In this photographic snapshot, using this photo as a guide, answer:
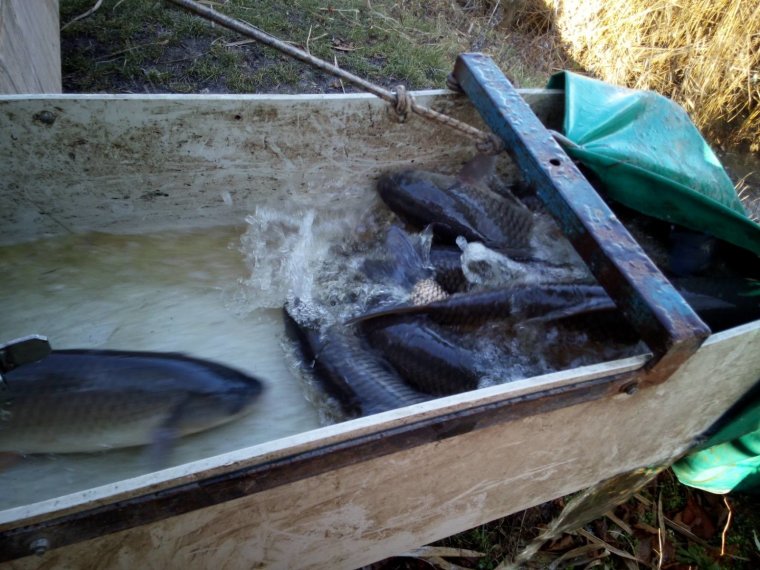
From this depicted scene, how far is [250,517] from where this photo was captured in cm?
153

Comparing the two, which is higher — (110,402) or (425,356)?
(425,356)

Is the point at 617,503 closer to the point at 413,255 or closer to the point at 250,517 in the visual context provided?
the point at 413,255

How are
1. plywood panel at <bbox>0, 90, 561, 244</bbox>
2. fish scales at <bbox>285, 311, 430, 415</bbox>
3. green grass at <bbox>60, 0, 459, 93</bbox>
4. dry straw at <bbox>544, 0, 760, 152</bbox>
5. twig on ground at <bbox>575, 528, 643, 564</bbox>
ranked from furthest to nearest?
dry straw at <bbox>544, 0, 760, 152</bbox> → green grass at <bbox>60, 0, 459, 93</bbox> → twig on ground at <bbox>575, 528, 643, 564</bbox> → plywood panel at <bbox>0, 90, 561, 244</bbox> → fish scales at <bbox>285, 311, 430, 415</bbox>

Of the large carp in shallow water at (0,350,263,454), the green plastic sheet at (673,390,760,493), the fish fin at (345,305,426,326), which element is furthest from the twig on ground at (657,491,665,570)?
the large carp in shallow water at (0,350,263,454)

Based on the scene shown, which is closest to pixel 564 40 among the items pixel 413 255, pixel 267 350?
pixel 413 255

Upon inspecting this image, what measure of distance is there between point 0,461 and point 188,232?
54.9 inches

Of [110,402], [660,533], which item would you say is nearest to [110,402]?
[110,402]

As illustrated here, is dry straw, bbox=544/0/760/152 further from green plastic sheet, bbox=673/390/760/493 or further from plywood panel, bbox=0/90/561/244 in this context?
green plastic sheet, bbox=673/390/760/493

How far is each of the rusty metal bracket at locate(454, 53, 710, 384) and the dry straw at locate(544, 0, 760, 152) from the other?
13.8ft

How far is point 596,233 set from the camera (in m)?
2.00

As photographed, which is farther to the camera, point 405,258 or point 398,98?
point 405,258

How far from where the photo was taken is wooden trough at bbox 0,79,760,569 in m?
1.33

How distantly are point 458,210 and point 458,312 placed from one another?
68 centimetres

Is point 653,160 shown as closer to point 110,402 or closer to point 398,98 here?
point 398,98
